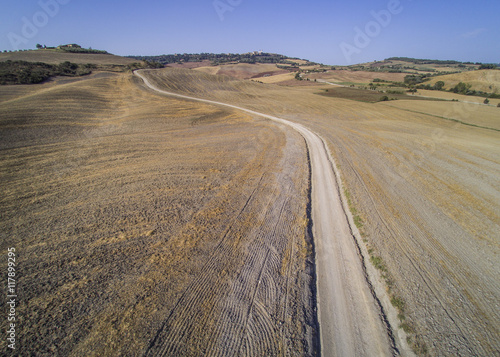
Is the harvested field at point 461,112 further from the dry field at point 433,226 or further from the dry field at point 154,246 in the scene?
the dry field at point 154,246

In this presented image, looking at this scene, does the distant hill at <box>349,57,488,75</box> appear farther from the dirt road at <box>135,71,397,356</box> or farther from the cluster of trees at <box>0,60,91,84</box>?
the dirt road at <box>135,71,397,356</box>

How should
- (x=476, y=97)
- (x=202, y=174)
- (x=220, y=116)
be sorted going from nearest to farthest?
(x=202, y=174)
(x=220, y=116)
(x=476, y=97)

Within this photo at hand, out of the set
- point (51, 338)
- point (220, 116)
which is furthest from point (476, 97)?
point (51, 338)

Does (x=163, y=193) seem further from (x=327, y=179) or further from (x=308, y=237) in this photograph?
(x=327, y=179)

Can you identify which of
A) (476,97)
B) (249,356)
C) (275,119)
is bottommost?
(249,356)

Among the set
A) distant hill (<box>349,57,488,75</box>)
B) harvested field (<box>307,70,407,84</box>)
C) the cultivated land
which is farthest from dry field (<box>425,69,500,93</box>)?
the cultivated land

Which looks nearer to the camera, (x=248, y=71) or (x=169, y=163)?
(x=169, y=163)

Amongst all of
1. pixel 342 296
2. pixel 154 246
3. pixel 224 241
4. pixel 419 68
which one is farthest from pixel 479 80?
pixel 419 68
